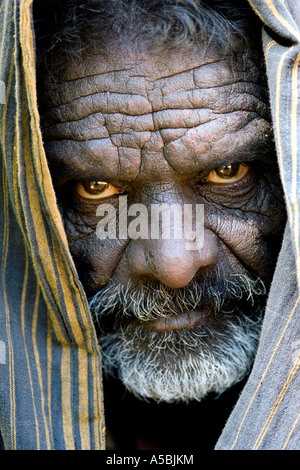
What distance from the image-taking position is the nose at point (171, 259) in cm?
158

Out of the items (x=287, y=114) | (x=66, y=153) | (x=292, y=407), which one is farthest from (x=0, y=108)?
(x=292, y=407)

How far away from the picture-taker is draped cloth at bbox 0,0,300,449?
137cm

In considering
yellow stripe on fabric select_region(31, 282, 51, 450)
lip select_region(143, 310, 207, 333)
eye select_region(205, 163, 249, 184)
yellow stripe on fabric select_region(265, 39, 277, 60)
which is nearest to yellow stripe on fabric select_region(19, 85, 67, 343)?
yellow stripe on fabric select_region(31, 282, 51, 450)

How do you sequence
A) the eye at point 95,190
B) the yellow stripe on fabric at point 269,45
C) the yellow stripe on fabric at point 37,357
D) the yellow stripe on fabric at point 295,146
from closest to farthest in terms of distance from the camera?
the yellow stripe on fabric at point 295,146 → the yellow stripe on fabric at point 269,45 → the yellow stripe on fabric at point 37,357 → the eye at point 95,190

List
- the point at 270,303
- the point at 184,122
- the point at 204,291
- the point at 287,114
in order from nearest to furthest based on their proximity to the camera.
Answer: the point at 287,114 < the point at 270,303 < the point at 184,122 < the point at 204,291

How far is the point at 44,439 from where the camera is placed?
1.60 metres

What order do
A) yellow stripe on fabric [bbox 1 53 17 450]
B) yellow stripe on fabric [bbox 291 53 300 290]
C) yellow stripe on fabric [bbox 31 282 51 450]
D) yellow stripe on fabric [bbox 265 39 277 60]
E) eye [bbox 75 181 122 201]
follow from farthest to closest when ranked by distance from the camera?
eye [bbox 75 181 122 201], yellow stripe on fabric [bbox 31 282 51 450], yellow stripe on fabric [bbox 1 53 17 450], yellow stripe on fabric [bbox 265 39 277 60], yellow stripe on fabric [bbox 291 53 300 290]

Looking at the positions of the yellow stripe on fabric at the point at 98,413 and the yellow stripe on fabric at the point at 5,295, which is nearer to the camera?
the yellow stripe on fabric at the point at 5,295

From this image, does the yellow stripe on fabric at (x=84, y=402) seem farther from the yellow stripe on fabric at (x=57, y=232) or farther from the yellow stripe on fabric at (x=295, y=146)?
the yellow stripe on fabric at (x=295, y=146)

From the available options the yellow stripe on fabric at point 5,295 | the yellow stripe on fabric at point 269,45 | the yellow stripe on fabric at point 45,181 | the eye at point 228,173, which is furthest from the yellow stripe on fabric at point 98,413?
the yellow stripe on fabric at point 269,45

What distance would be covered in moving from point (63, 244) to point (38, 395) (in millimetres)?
461

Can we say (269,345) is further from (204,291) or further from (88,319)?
(88,319)

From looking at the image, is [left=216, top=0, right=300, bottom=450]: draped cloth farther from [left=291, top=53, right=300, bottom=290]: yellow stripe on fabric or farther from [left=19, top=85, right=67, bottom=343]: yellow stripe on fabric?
[left=19, top=85, right=67, bottom=343]: yellow stripe on fabric

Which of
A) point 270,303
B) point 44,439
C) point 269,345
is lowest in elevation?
point 44,439
